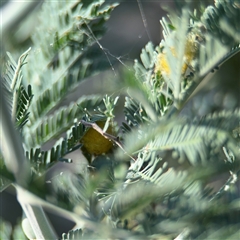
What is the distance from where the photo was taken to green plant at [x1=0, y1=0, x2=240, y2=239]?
337mm

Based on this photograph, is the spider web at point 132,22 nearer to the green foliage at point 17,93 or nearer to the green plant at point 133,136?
the green plant at point 133,136

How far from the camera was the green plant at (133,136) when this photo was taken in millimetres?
337

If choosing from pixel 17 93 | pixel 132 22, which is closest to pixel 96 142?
pixel 17 93

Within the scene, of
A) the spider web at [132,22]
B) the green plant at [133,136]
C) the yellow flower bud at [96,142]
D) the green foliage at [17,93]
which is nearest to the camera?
the green plant at [133,136]

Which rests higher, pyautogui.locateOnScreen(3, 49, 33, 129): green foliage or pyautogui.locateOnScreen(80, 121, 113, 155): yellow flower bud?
pyautogui.locateOnScreen(3, 49, 33, 129): green foliage

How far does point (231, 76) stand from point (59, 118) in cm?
73

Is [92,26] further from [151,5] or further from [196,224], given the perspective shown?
[151,5]

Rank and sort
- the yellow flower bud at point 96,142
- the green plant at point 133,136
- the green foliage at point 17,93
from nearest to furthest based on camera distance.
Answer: the green plant at point 133,136 → the green foliage at point 17,93 → the yellow flower bud at point 96,142

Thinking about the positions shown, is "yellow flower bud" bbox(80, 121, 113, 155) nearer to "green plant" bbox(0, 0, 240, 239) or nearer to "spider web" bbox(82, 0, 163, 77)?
"green plant" bbox(0, 0, 240, 239)

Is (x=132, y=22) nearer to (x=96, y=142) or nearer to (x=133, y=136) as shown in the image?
(x=96, y=142)

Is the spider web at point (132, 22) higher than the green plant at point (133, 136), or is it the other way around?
the green plant at point (133, 136)

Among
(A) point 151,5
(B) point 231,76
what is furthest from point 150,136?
(A) point 151,5

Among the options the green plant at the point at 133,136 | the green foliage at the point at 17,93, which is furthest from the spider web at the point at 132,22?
the green foliage at the point at 17,93

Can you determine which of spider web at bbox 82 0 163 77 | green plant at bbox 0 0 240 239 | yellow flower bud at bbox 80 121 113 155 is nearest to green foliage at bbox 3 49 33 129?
green plant at bbox 0 0 240 239
